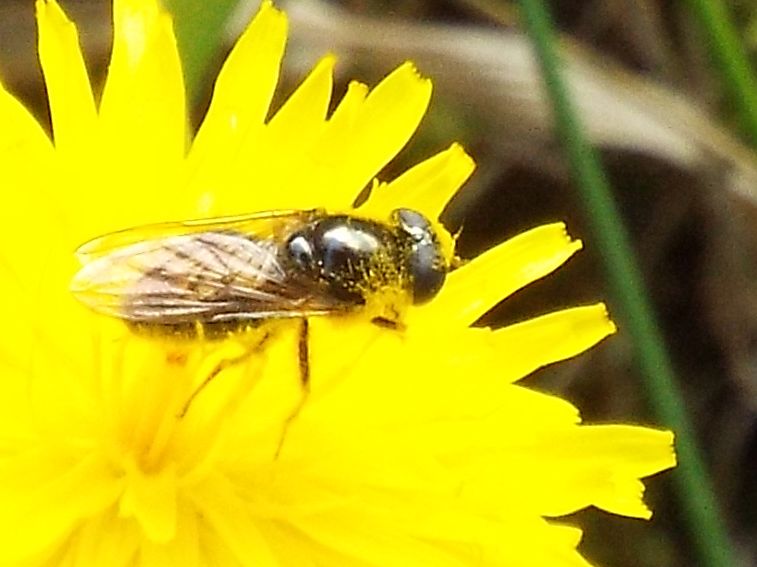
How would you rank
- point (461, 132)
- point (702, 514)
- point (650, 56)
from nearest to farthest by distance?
point (702, 514)
point (461, 132)
point (650, 56)

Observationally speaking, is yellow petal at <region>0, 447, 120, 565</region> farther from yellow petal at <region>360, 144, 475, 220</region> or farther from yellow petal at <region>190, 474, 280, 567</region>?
yellow petal at <region>360, 144, 475, 220</region>

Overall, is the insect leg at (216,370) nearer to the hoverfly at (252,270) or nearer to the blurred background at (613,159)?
the hoverfly at (252,270)

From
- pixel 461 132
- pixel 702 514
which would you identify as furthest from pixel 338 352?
pixel 461 132

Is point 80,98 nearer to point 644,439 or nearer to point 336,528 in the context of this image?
point 336,528

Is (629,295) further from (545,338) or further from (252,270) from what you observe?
(252,270)

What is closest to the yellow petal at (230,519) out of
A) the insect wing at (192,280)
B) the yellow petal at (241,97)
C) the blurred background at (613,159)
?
the insect wing at (192,280)

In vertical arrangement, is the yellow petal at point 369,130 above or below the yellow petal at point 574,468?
above
